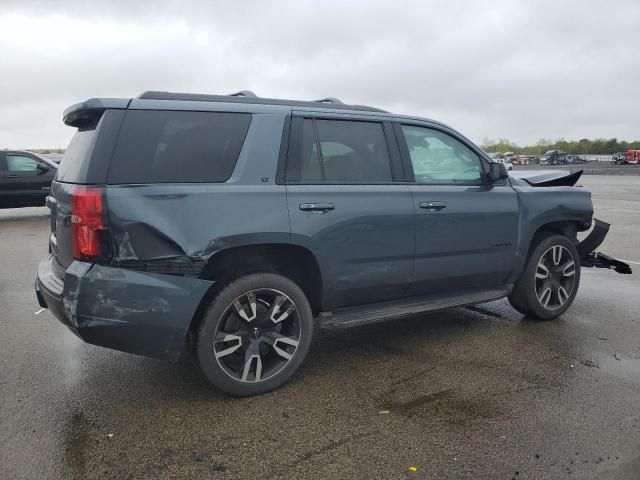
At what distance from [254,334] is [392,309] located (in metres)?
1.13

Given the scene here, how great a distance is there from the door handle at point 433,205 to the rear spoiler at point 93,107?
7.20 feet

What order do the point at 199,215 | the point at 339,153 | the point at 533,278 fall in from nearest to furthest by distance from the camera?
1. the point at 199,215
2. the point at 339,153
3. the point at 533,278

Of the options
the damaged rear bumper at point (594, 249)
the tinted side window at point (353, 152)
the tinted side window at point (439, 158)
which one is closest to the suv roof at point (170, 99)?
the tinted side window at point (353, 152)

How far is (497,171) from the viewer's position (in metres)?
4.50

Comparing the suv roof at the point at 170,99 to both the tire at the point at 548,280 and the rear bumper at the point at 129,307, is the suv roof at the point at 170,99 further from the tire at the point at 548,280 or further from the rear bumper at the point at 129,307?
the tire at the point at 548,280

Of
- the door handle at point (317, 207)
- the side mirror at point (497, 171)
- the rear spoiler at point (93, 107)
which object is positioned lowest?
the door handle at point (317, 207)

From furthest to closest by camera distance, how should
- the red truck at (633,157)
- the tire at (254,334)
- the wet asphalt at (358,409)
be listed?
the red truck at (633,157), the tire at (254,334), the wet asphalt at (358,409)

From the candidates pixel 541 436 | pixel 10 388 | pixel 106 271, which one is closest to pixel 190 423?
pixel 106 271

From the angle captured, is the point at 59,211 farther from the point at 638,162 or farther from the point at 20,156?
the point at 638,162

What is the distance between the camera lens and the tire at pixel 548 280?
4.84m

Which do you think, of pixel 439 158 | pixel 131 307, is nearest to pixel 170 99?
pixel 131 307

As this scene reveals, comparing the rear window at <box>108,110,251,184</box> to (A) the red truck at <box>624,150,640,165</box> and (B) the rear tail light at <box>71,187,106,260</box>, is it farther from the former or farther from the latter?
(A) the red truck at <box>624,150,640,165</box>

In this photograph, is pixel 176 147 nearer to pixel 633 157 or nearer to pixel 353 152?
pixel 353 152

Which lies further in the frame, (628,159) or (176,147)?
(628,159)
